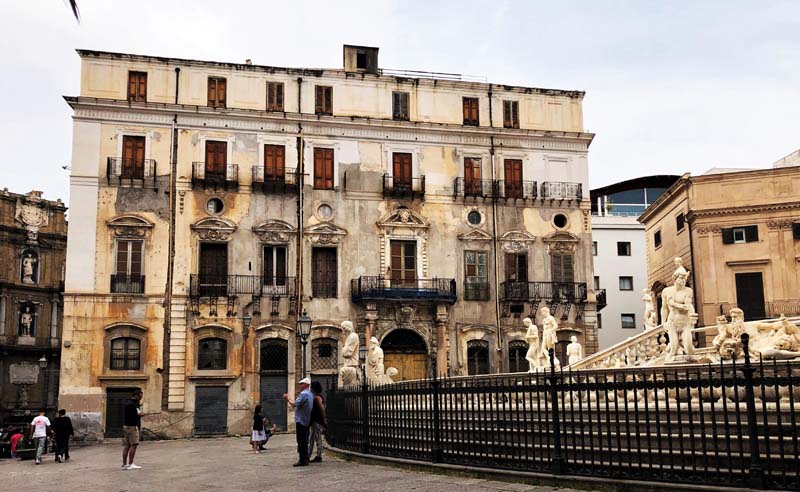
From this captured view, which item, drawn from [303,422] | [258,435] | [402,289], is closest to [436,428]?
[303,422]

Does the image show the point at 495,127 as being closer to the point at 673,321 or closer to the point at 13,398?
the point at 673,321

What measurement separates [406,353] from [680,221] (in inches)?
561

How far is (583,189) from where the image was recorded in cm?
3906

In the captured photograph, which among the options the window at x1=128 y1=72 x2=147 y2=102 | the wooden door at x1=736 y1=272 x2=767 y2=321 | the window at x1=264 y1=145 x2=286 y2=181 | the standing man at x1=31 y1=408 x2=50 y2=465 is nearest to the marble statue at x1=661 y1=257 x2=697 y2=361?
the standing man at x1=31 y1=408 x2=50 y2=465

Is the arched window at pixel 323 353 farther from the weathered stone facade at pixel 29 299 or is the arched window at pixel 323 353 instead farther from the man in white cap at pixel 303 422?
the weathered stone facade at pixel 29 299

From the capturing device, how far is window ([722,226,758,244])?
121 ft

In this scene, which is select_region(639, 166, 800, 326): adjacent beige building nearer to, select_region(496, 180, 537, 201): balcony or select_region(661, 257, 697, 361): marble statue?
select_region(496, 180, 537, 201): balcony

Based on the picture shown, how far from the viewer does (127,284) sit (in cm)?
3425

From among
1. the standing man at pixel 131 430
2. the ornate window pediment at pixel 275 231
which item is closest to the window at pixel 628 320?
the ornate window pediment at pixel 275 231

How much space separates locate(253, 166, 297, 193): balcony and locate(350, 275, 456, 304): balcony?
15.5ft

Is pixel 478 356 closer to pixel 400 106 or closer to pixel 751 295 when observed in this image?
pixel 400 106

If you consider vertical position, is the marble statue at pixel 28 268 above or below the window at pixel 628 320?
above

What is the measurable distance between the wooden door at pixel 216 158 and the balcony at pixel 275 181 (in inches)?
51.1

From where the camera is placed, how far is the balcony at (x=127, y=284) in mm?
34125
